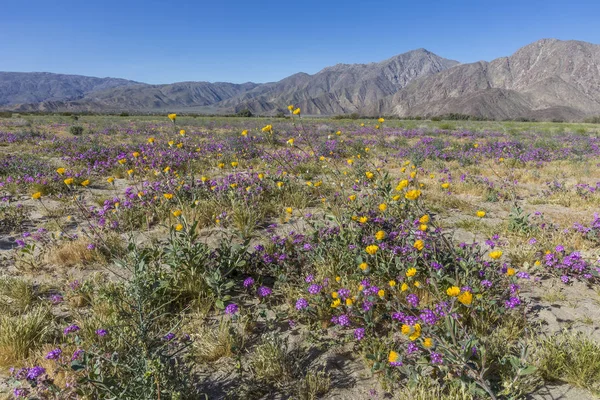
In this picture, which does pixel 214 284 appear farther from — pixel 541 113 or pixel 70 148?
pixel 541 113

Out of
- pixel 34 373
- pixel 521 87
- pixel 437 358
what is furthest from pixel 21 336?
pixel 521 87

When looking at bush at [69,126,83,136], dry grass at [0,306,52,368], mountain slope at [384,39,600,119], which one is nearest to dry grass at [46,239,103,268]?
dry grass at [0,306,52,368]

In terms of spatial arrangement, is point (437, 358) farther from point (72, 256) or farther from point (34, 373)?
point (72, 256)

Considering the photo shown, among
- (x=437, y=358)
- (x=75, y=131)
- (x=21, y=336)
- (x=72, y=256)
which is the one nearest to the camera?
(x=437, y=358)

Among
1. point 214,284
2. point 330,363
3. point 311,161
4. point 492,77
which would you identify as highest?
point 492,77

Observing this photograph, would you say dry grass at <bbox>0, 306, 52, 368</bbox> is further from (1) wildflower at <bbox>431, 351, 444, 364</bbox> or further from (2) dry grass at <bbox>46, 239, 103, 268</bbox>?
(1) wildflower at <bbox>431, 351, 444, 364</bbox>

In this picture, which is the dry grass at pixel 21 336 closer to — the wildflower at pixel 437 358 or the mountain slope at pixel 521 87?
the wildflower at pixel 437 358

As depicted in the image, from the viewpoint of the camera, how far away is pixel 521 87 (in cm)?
15938

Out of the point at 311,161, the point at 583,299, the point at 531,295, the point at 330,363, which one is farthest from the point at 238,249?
the point at 311,161

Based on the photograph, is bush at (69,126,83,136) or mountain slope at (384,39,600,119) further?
mountain slope at (384,39,600,119)

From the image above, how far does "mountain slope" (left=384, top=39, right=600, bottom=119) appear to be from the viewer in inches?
5113

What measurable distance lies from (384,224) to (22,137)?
18948mm

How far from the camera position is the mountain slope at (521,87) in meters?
130

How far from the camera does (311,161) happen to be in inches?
395
